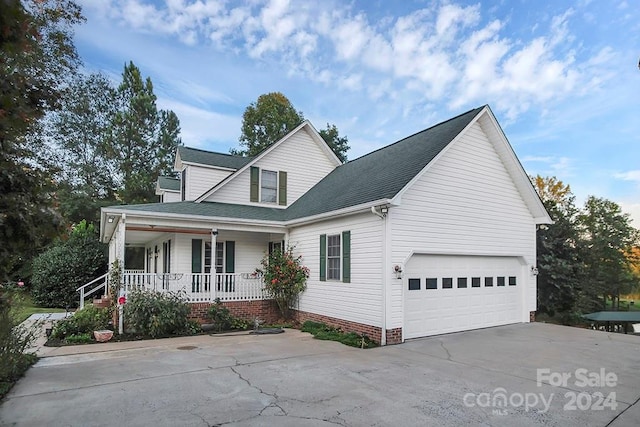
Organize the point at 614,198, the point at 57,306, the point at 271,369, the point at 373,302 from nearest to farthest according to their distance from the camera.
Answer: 1. the point at 271,369
2. the point at 373,302
3. the point at 57,306
4. the point at 614,198

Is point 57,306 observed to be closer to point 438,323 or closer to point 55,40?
point 55,40

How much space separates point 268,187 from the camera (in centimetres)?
1562

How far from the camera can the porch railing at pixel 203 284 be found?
36.4 ft

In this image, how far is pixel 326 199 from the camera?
41.0 feet

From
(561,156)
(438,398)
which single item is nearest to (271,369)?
(438,398)

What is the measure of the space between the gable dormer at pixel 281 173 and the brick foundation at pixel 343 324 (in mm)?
4961

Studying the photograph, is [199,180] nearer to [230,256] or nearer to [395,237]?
[230,256]

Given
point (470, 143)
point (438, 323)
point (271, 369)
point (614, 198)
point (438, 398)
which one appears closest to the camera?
point (438, 398)

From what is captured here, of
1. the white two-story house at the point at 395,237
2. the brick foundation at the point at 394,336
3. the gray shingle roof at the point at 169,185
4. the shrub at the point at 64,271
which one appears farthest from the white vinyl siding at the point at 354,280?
the shrub at the point at 64,271

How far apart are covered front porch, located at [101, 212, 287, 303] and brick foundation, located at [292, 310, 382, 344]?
1.54 metres

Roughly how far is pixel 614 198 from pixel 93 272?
28.0m

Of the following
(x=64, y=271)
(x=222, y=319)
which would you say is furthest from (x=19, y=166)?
(x=64, y=271)

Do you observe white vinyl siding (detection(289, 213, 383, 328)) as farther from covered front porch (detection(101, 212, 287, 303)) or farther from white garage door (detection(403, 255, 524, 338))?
covered front porch (detection(101, 212, 287, 303))

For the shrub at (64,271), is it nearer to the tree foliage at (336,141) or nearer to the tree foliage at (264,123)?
the tree foliage at (264,123)
